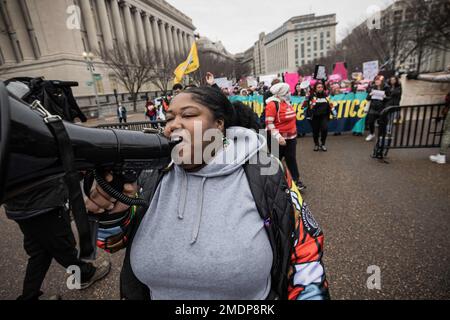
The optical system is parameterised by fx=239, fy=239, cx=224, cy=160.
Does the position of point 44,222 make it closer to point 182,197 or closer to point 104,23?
point 182,197

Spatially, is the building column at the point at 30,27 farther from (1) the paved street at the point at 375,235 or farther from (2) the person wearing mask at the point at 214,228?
(2) the person wearing mask at the point at 214,228

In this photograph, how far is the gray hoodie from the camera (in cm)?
106

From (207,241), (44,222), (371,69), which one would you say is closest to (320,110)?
(207,241)

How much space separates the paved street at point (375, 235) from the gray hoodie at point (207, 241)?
1.67 meters

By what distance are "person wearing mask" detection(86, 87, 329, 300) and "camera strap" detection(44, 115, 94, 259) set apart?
273 mm

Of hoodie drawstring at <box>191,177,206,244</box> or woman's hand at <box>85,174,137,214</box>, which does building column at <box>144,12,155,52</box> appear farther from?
woman's hand at <box>85,174,137,214</box>

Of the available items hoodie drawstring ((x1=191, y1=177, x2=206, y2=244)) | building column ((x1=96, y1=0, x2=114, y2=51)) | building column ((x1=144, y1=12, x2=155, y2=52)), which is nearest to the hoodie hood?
hoodie drawstring ((x1=191, y1=177, x2=206, y2=244))

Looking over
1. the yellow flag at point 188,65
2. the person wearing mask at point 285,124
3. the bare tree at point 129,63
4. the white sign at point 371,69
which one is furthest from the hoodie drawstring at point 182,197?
the bare tree at point 129,63

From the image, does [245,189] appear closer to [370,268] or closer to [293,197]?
[293,197]

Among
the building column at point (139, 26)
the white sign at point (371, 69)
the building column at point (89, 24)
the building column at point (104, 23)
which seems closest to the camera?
the white sign at point (371, 69)

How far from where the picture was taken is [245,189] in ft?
4.00

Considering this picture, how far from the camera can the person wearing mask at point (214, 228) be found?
107 cm

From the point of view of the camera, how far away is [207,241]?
1.09 metres

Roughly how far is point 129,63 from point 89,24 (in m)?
10.7
